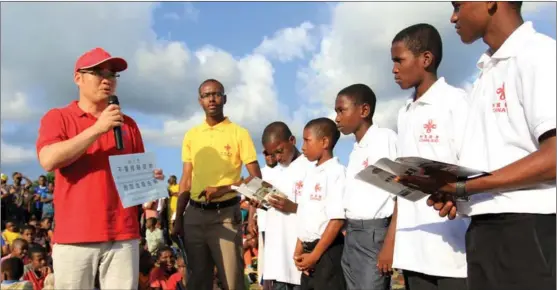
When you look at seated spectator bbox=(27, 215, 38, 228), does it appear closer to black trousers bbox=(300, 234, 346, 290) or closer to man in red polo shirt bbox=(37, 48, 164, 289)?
black trousers bbox=(300, 234, 346, 290)

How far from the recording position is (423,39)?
3.19 metres

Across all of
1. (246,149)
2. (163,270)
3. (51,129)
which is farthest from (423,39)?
(163,270)

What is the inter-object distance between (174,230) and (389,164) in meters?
3.75

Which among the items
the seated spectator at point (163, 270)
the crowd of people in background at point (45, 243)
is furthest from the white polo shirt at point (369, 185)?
the seated spectator at point (163, 270)

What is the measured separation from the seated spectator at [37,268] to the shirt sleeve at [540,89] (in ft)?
23.7

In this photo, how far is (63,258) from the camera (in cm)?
325

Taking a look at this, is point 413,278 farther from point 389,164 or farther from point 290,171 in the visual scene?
point 290,171

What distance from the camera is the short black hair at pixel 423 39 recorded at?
3.19 m

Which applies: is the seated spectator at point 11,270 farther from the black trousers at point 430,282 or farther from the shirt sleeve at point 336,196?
the black trousers at point 430,282

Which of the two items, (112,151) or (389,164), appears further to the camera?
(112,151)

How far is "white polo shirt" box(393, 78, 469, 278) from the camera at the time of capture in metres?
2.88

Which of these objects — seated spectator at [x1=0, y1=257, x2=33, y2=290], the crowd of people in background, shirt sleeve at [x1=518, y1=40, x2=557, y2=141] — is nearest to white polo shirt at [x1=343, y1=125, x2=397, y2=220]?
shirt sleeve at [x1=518, y1=40, x2=557, y2=141]

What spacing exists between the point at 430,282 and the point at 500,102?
121 cm

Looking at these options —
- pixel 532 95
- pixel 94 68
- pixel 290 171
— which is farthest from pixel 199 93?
pixel 532 95
